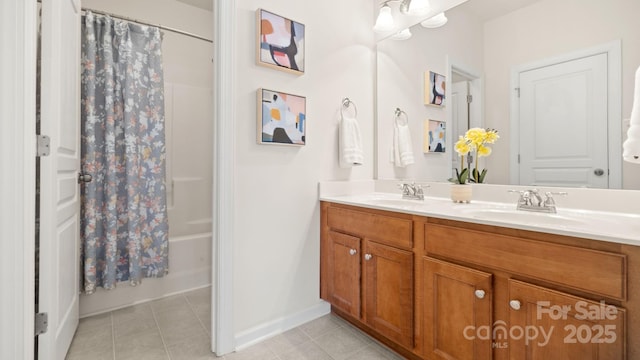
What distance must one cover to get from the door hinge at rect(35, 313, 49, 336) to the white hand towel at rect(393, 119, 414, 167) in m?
2.11

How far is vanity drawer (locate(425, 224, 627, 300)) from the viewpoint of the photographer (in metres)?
0.85

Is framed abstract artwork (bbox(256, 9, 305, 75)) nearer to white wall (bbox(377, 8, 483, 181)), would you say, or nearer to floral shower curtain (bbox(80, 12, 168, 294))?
white wall (bbox(377, 8, 483, 181))

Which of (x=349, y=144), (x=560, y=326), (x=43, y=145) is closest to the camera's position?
(x=560, y=326)

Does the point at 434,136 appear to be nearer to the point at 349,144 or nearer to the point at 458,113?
the point at 458,113

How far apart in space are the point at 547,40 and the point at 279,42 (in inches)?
55.5

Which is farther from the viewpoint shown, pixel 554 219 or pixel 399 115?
pixel 399 115

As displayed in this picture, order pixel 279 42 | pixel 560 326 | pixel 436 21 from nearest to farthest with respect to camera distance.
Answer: pixel 560 326 → pixel 279 42 → pixel 436 21

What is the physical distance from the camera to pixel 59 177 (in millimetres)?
1399

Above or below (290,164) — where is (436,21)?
above

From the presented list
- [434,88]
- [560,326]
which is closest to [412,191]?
[434,88]

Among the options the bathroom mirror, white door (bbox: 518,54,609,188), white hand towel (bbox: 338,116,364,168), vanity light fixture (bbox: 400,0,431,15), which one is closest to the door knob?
white hand towel (bbox: 338,116,364,168)

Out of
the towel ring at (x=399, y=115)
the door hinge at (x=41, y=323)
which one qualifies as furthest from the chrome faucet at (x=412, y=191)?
the door hinge at (x=41, y=323)

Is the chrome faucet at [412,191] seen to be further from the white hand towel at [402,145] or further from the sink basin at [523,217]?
the sink basin at [523,217]

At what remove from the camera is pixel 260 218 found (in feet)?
5.69
